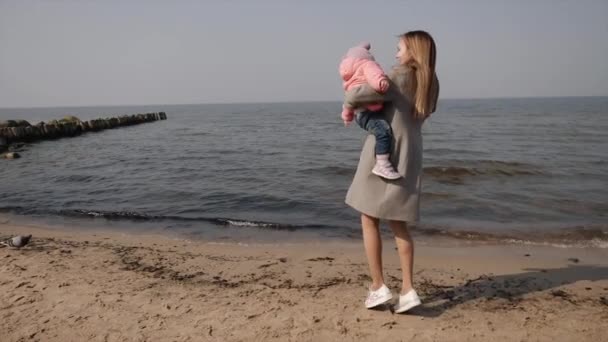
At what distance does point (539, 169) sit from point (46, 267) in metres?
11.1

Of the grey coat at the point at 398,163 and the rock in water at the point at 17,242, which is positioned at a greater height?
the grey coat at the point at 398,163

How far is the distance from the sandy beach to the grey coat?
800 mm

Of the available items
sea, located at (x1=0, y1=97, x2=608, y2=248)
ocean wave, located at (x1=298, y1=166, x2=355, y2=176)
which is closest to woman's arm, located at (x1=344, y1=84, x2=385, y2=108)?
sea, located at (x1=0, y1=97, x2=608, y2=248)

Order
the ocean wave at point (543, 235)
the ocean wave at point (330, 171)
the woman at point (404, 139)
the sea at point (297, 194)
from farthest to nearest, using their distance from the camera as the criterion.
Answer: the ocean wave at point (330, 171), the sea at point (297, 194), the ocean wave at point (543, 235), the woman at point (404, 139)

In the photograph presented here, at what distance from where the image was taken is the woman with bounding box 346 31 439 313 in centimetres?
259

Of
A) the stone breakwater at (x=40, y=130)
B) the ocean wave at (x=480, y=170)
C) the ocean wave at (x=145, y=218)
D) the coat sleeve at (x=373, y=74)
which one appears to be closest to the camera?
the coat sleeve at (x=373, y=74)

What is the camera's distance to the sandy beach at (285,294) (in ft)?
8.99

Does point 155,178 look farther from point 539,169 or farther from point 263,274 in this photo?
point 539,169

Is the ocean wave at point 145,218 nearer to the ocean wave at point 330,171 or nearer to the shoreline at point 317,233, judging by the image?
the shoreline at point 317,233

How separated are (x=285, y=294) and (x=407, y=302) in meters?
1.01

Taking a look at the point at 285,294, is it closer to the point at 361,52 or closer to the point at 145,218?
the point at 361,52

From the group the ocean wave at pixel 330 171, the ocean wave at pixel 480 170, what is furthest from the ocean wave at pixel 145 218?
the ocean wave at pixel 480 170

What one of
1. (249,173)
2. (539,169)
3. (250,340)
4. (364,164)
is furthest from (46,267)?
(539,169)

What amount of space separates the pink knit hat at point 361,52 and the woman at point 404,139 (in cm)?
20
